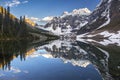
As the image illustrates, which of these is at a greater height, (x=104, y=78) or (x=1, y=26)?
(x=1, y=26)

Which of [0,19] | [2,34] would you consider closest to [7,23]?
[0,19]

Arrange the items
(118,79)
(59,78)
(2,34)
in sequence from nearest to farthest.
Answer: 1. (118,79)
2. (59,78)
3. (2,34)

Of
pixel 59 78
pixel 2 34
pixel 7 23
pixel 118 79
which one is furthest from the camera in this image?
pixel 7 23

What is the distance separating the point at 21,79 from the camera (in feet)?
107

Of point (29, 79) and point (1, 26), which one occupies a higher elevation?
point (1, 26)

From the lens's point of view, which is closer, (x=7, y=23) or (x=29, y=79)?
(x=29, y=79)

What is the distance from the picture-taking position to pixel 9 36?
180625 millimetres

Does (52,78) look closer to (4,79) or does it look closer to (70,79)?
(70,79)

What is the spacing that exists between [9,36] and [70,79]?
496 ft

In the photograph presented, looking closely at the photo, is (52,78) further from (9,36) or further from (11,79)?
(9,36)

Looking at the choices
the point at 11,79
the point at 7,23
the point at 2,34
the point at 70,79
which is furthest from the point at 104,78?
the point at 7,23

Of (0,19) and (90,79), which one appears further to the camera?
(0,19)

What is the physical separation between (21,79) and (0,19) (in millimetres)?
167765

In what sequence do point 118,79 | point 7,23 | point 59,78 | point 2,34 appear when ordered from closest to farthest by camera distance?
1. point 118,79
2. point 59,78
3. point 2,34
4. point 7,23
